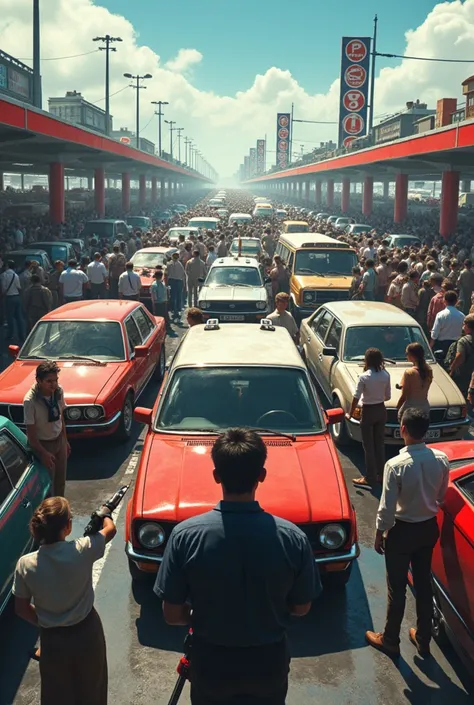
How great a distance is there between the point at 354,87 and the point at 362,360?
43.3 m

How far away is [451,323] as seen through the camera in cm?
1094

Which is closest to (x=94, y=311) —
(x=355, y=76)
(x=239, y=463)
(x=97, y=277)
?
(x=97, y=277)

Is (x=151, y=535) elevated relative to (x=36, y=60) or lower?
lower

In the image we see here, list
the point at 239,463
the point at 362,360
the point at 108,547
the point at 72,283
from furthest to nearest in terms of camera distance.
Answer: the point at 72,283 < the point at 362,360 < the point at 108,547 < the point at 239,463

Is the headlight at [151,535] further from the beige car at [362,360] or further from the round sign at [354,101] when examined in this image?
the round sign at [354,101]

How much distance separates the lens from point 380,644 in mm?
5008

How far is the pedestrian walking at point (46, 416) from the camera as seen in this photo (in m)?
6.29

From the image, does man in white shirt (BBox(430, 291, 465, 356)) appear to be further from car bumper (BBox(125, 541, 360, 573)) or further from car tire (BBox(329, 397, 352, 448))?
car bumper (BBox(125, 541, 360, 573))

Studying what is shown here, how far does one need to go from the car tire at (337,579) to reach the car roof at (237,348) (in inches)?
80.7

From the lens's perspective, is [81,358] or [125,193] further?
[125,193]

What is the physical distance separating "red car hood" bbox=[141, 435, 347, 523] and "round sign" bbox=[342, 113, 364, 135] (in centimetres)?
4765

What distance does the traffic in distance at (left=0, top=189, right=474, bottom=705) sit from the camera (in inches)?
197

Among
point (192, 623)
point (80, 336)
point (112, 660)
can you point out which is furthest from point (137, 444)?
point (192, 623)

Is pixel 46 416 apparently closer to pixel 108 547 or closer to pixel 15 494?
pixel 15 494
